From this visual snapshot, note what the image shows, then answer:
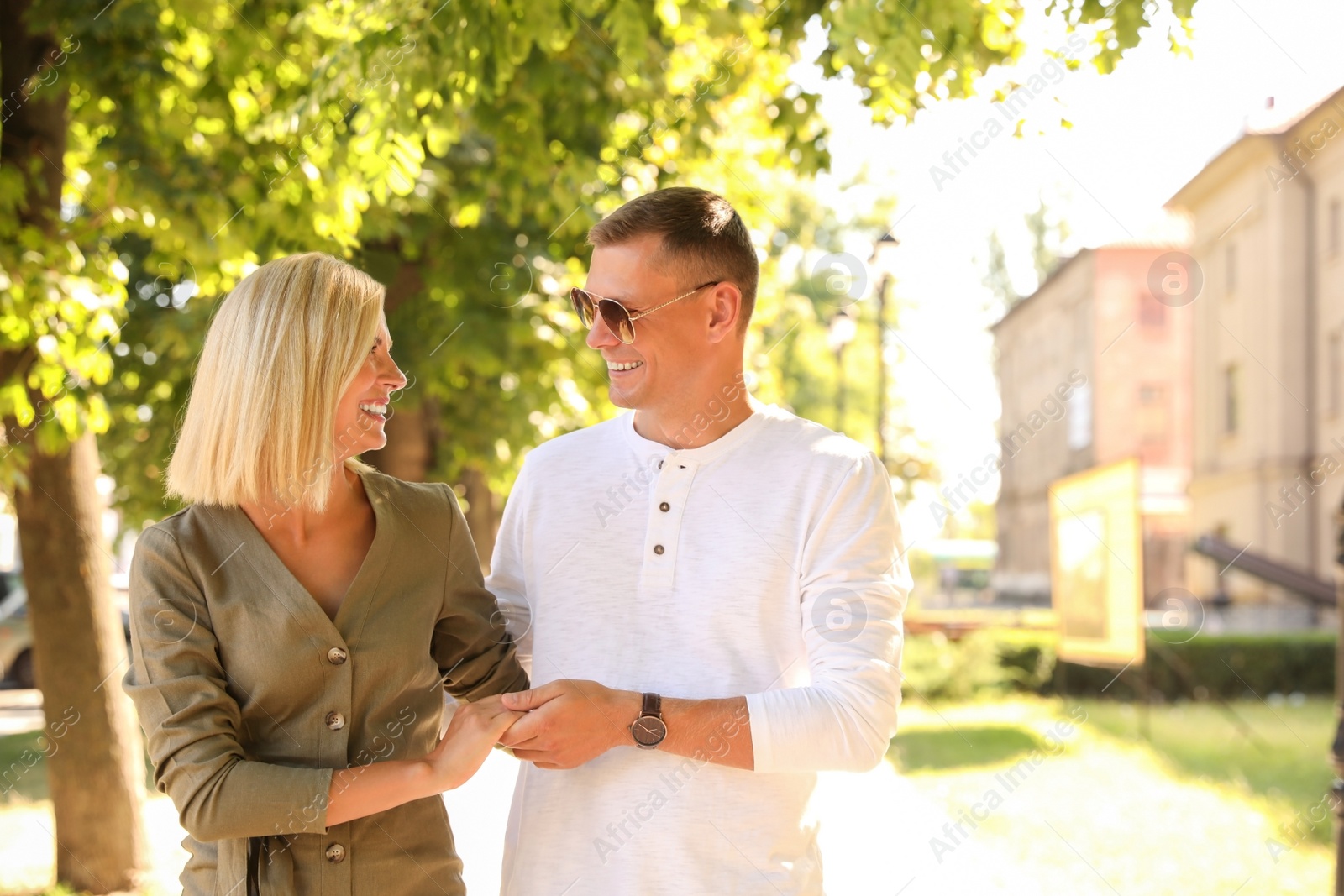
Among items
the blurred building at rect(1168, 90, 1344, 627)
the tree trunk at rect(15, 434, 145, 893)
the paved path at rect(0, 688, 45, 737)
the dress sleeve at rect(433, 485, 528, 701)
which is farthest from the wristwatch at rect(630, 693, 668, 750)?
the blurred building at rect(1168, 90, 1344, 627)

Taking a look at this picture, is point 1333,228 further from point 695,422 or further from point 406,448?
point 695,422

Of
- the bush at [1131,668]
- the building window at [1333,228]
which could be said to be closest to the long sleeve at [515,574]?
the bush at [1131,668]

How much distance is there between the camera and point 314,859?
7.80 feet

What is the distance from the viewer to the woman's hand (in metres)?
2.36

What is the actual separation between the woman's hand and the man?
5 centimetres

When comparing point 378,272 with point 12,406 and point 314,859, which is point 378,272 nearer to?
point 12,406

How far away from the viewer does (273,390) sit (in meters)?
2.37

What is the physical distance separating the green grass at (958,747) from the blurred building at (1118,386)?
94.3 ft

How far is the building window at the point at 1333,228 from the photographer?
2953 centimetres

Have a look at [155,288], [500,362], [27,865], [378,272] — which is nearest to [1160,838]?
[500,362]

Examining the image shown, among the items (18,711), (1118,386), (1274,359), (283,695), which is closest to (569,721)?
(283,695)

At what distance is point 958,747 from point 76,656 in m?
9.84

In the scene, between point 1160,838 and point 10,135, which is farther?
point 1160,838

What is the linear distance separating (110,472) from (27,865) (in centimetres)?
392
